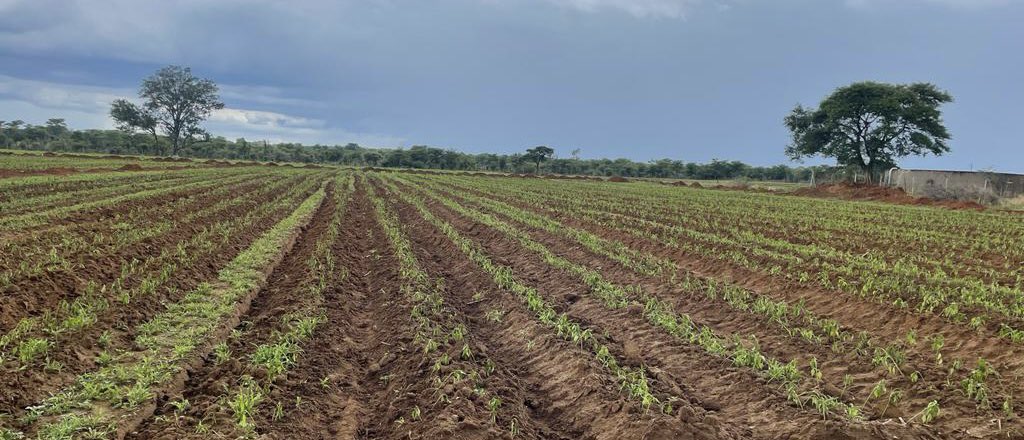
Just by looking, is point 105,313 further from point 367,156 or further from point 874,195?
point 367,156

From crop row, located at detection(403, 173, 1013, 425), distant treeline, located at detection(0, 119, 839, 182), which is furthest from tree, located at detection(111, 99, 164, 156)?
crop row, located at detection(403, 173, 1013, 425)

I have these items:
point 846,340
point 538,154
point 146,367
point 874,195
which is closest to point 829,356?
point 846,340

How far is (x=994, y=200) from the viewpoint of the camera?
34.8 metres

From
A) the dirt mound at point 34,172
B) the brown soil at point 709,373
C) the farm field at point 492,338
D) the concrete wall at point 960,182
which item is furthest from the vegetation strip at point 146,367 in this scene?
the concrete wall at point 960,182

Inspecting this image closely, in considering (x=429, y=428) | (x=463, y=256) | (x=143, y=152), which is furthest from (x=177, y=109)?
(x=429, y=428)

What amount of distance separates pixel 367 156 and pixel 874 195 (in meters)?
88.0

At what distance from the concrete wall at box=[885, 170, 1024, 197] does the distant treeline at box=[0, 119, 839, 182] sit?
50.8 metres

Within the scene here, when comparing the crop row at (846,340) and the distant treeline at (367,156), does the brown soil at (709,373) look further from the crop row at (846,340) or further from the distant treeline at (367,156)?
the distant treeline at (367,156)

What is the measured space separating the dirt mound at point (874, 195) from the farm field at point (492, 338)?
1006 inches

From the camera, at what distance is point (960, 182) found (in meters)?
37.1

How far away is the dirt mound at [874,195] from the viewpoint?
110 ft

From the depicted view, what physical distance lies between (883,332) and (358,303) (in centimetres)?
694

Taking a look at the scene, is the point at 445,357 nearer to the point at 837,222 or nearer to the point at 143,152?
the point at 837,222

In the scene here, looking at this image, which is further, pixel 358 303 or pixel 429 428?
pixel 358 303
